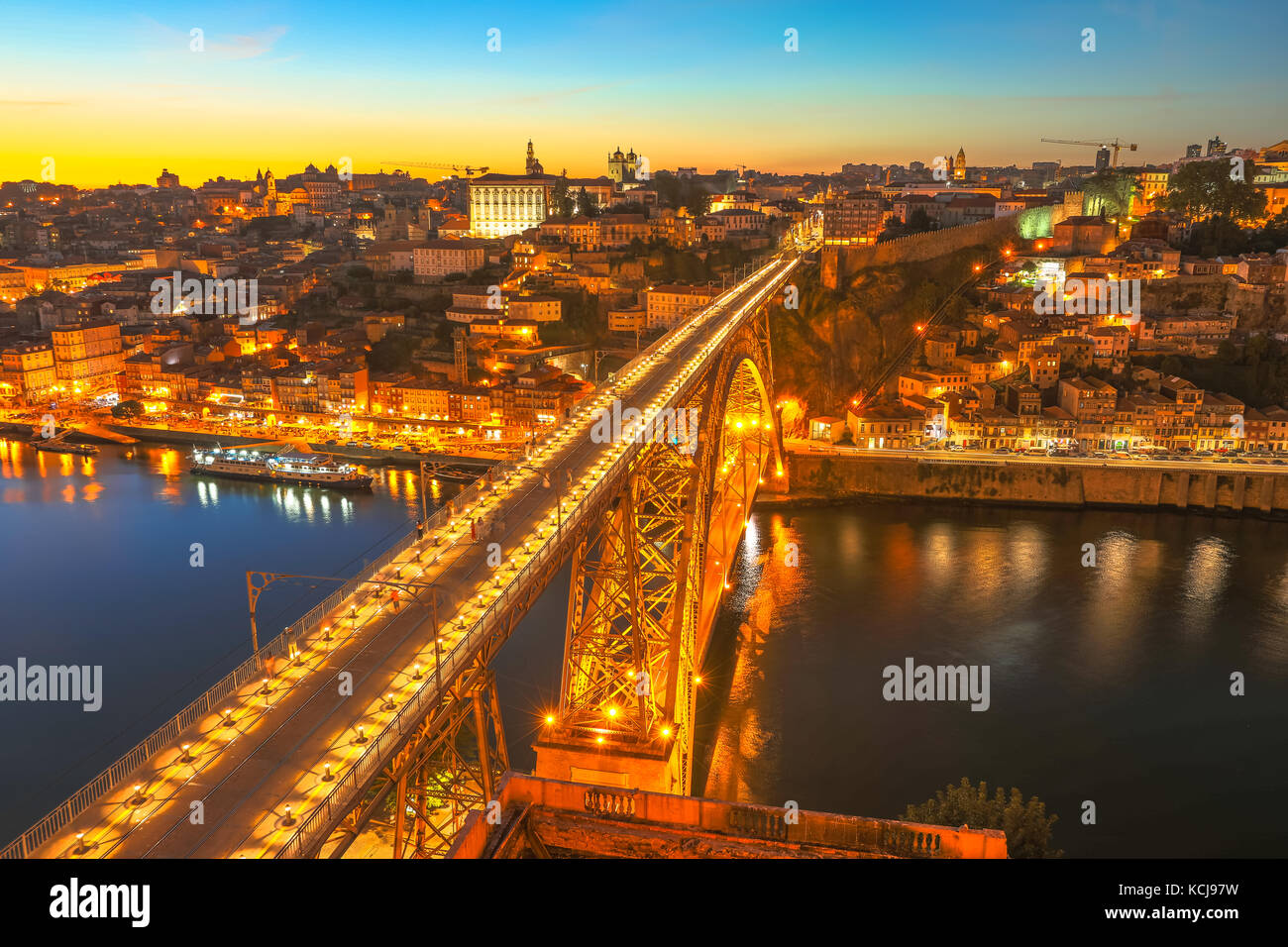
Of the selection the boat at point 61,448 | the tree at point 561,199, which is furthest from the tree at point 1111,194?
the boat at point 61,448

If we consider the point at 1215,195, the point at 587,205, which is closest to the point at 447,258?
the point at 587,205

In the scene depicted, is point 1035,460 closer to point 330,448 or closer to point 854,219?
point 854,219

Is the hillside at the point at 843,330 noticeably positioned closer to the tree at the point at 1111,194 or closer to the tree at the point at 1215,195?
the tree at the point at 1215,195
